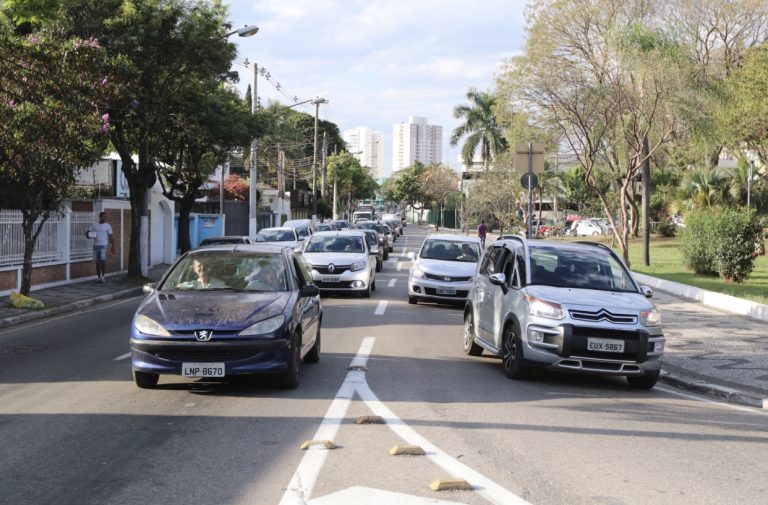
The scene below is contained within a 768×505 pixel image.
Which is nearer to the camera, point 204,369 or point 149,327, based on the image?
point 204,369

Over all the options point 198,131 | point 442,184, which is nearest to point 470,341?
point 198,131

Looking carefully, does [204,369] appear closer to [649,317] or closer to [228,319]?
[228,319]

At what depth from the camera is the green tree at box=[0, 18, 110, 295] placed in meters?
15.5

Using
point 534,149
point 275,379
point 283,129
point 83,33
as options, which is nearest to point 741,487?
point 275,379

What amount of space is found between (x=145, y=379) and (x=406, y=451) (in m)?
3.63

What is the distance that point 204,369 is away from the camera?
26.7 feet

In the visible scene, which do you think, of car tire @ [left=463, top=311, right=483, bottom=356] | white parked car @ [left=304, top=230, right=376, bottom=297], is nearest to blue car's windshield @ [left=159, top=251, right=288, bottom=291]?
car tire @ [left=463, top=311, right=483, bottom=356]

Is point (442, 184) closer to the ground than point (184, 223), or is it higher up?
higher up

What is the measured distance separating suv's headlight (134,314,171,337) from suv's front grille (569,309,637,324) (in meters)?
4.66

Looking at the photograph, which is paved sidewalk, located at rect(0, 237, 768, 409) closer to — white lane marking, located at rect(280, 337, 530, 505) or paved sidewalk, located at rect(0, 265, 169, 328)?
paved sidewalk, located at rect(0, 265, 169, 328)

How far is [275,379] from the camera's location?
8883 mm

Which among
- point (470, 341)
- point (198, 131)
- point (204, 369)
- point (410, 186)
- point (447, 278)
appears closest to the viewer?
point (204, 369)

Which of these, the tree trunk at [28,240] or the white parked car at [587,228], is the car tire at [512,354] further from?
the white parked car at [587,228]

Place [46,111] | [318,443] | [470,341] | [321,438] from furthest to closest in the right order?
[46,111] → [470,341] → [321,438] → [318,443]
